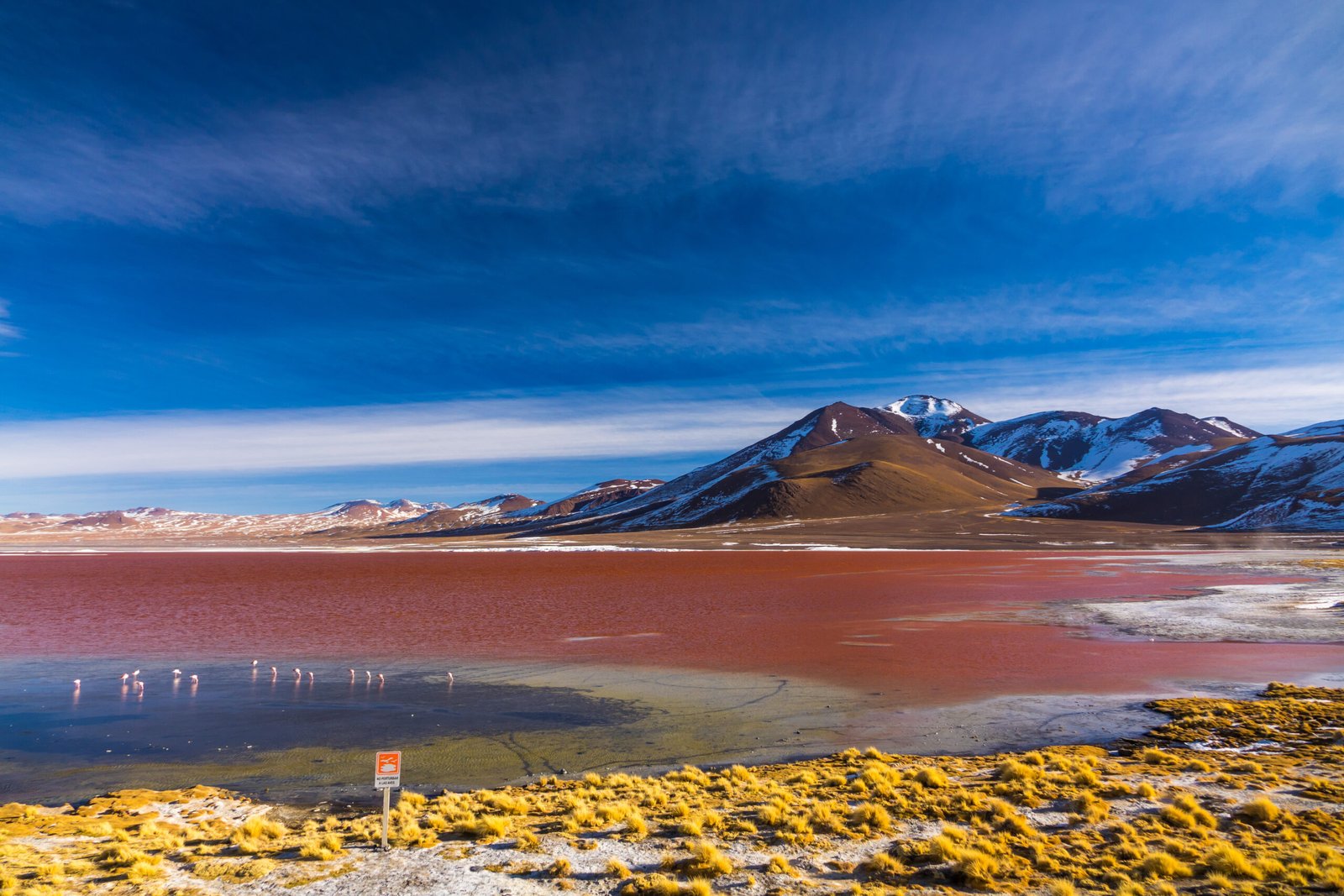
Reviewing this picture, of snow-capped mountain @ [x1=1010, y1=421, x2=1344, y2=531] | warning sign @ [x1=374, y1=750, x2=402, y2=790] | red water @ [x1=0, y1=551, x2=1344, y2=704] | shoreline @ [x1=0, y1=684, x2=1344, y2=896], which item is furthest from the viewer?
snow-capped mountain @ [x1=1010, y1=421, x2=1344, y2=531]

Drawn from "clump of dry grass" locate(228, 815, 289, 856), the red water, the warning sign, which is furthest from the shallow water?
the warning sign

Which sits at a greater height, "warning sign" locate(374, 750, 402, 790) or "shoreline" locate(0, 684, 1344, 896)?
"warning sign" locate(374, 750, 402, 790)

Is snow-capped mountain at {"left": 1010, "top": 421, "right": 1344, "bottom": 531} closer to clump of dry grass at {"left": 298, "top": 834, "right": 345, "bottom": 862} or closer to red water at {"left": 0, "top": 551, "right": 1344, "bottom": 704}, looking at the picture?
red water at {"left": 0, "top": 551, "right": 1344, "bottom": 704}

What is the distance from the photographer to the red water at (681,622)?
25453mm

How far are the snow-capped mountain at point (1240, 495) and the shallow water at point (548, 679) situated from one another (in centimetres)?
13390

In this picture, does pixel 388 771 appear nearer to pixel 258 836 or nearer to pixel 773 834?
pixel 258 836

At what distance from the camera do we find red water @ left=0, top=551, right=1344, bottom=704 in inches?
1002

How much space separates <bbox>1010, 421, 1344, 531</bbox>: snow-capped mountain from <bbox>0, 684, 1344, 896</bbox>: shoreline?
568 ft

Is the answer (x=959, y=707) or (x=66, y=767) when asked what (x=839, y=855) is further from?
(x=66, y=767)

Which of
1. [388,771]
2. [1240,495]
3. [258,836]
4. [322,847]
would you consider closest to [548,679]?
[258,836]

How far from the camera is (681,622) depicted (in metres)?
37.9

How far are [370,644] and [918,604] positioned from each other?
30720mm

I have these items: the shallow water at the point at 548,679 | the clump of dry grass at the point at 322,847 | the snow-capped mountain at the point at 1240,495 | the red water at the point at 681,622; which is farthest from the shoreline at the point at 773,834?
the snow-capped mountain at the point at 1240,495

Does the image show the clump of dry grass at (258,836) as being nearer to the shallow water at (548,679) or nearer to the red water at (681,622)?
the shallow water at (548,679)
